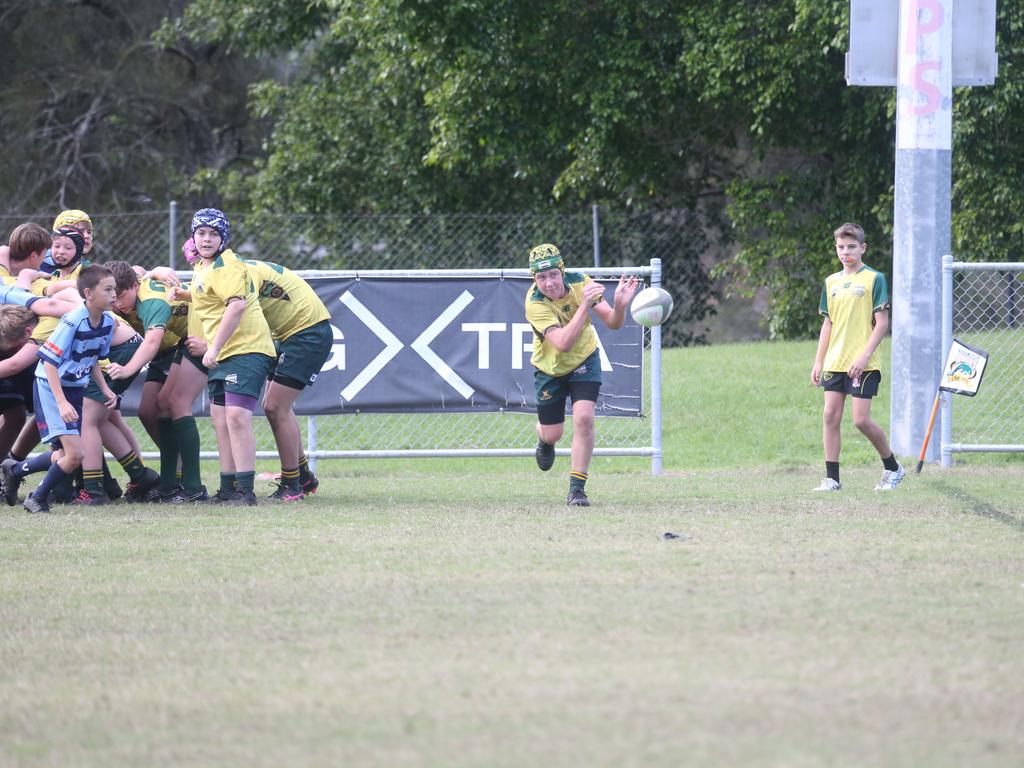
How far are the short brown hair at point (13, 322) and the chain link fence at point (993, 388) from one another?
7056 millimetres

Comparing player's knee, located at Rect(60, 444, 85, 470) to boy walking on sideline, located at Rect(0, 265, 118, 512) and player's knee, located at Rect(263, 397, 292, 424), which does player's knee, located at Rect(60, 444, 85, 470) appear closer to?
boy walking on sideline, located at Rect(0, 265, 118, 512)

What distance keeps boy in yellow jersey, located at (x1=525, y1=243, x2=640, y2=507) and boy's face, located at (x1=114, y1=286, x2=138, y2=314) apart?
2.75m

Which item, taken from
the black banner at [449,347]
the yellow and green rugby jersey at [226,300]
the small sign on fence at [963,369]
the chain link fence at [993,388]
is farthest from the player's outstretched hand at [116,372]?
the chain link fence at [993,388]

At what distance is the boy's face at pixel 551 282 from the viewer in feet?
28.9

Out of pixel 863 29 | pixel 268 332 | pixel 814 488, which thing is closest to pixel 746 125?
pixel 863 29

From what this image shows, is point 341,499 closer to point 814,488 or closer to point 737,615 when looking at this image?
point 814,488

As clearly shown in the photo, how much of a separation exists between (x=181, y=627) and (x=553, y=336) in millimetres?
3865

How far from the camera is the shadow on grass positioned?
26.7 ft

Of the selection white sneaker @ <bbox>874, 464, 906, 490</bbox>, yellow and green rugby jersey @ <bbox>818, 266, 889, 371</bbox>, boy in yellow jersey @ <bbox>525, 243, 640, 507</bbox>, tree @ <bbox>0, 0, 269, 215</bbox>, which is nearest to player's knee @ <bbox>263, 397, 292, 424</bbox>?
boy in yellow jersey @ <bbox>525, 243, 640, 507</bbox>

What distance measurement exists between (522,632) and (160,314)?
15.7 feet

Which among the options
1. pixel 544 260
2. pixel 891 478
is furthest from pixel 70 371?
pixel 891 478

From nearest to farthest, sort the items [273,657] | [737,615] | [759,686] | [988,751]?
[988,751]
[759,686]
[273,657]
[737,615]

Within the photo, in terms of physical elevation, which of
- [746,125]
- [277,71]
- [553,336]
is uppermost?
[277,71]

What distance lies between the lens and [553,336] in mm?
8836
